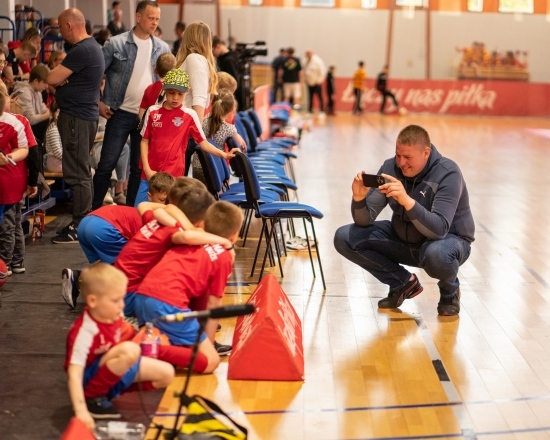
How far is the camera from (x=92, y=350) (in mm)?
3855

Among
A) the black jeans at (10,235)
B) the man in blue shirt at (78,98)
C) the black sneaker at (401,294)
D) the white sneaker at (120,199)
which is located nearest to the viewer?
the black sneaker at (401,294)

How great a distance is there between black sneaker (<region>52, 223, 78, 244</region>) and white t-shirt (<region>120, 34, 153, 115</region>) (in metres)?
1.12

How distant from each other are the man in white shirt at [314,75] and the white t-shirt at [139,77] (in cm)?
1864

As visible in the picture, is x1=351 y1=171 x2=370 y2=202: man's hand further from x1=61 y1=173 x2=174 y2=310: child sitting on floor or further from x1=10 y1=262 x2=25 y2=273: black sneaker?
x1=10 y1=262 x2=25 y2=273: black sneaker

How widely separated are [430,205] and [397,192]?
0.44 metres

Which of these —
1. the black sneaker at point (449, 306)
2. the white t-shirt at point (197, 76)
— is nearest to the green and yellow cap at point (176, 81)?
the white t-shirt at point (197, 76)

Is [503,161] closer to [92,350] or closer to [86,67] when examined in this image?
[86,67]

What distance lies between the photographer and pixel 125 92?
7.65 meters

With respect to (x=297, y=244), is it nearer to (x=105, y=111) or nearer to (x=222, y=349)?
(x=105, y=111)

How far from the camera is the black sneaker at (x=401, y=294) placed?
606 cm

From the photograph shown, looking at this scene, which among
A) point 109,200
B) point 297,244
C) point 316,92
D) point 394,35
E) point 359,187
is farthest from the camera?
point 394,35

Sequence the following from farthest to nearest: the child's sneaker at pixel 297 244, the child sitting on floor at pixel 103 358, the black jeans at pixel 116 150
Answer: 1. the child's sneaker at pixel 297 244
2. the black jeans at pixel 116 150
3. the child sitting on floor at pixel 103 358

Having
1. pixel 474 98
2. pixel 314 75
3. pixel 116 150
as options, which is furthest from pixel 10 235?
pixel 474 98

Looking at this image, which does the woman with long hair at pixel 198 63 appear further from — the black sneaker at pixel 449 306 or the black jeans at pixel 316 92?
the black jeans at pixel 316 92
